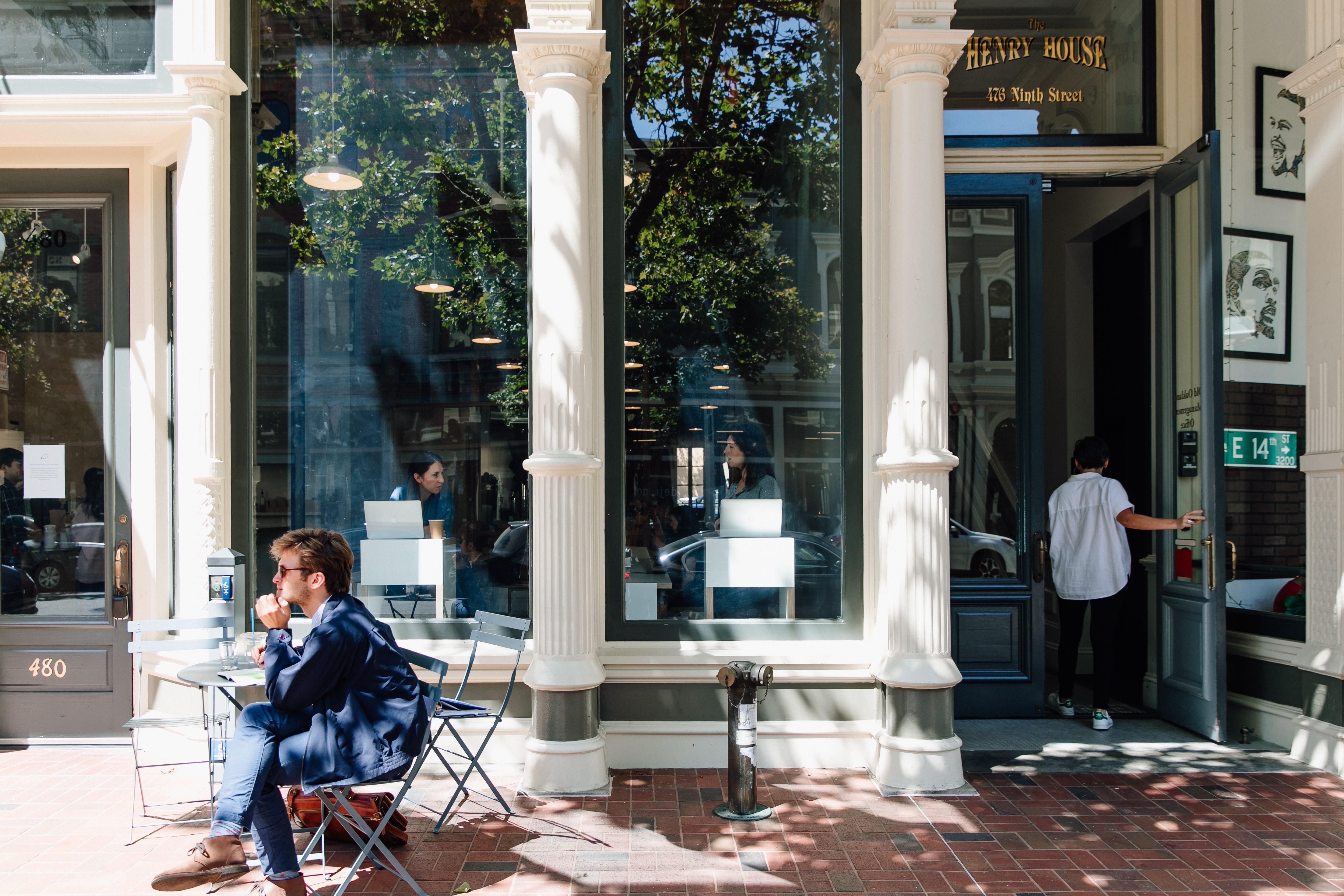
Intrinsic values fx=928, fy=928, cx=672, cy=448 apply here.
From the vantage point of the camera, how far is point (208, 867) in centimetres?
371

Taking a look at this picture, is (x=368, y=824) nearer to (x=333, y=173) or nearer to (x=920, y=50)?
(x=333, y=173)

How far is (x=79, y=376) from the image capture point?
5.70 m

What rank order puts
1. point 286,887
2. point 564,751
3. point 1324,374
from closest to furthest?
point 286,887, point 564,751, point 1324,374

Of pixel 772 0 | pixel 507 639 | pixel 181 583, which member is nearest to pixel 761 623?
pixel 507 639

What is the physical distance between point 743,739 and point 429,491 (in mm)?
2465

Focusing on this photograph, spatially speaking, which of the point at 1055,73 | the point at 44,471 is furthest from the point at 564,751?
the point at 1055,73

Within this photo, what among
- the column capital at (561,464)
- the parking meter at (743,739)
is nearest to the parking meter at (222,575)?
the column capital at (561,464)

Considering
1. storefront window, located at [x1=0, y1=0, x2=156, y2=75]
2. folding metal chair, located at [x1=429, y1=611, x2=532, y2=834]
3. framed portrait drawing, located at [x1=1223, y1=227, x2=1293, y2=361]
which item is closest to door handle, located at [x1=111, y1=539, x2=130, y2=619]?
folding metal chair, located at [x1=429, y1=611, x2=532, y2=834]

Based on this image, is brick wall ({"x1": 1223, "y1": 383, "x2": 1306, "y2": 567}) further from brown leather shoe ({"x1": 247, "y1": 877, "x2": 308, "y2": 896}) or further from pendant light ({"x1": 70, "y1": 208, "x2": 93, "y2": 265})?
pendant light ({"x1": 70, "y1": 208, "x2": 93, "y2": 265})

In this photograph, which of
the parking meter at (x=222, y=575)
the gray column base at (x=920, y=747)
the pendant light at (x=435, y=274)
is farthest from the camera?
the pendant light at (x=435, y=274)

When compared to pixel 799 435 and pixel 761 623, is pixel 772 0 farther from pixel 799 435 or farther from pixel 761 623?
pixel 761 623

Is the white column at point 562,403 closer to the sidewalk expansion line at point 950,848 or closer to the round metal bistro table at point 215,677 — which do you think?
the round metal bistro table at point 215,677

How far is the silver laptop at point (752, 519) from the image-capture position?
5.51 meters

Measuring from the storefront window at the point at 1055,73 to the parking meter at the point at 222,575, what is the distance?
16.8ft
